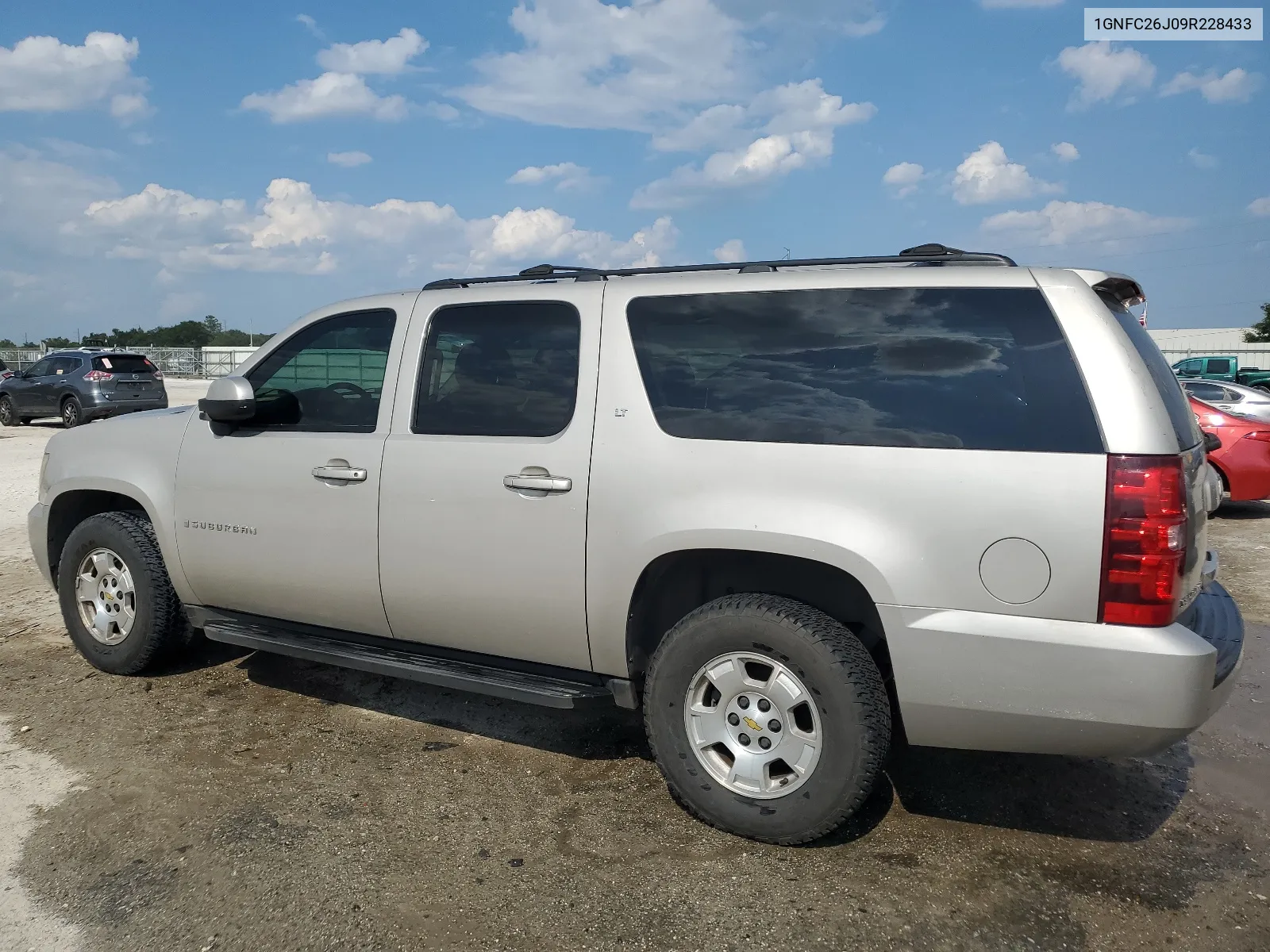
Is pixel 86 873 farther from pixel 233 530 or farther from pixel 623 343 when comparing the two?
pixel 623 343

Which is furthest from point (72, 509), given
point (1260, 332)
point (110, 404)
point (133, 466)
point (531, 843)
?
point (1260, 332)

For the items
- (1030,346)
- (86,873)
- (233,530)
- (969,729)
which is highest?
(1030,346)

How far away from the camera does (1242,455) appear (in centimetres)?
959

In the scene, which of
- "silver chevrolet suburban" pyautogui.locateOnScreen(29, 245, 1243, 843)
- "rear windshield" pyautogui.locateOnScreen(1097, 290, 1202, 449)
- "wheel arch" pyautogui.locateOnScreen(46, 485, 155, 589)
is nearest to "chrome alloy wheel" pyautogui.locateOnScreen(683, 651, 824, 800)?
"silver chevrolet suburban" pyautogui.locateOnScreen(29, 245, 1243, 843)

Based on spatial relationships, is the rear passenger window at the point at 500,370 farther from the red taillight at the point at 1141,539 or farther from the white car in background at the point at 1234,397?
the white car in background at the point at 1234,397

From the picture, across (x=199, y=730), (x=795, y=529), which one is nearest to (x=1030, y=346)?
(x=795, y=529)

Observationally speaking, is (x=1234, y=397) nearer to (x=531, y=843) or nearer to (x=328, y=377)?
(x=328, y=377)

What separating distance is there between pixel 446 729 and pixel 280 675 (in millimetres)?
1289

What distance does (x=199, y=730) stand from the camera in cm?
437

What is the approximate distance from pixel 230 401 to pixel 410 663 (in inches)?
56.0

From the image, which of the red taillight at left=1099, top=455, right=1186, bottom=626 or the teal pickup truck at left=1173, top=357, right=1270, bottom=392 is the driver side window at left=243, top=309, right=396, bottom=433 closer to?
the red taillight at left=1099, top=455, right=1186, bottom=626

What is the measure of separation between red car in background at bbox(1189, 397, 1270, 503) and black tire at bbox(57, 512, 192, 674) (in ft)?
30.8

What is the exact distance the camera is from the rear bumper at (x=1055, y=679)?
2758 mm

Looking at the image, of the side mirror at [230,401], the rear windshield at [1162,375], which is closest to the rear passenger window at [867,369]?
the rear windshield at [1162,375]
